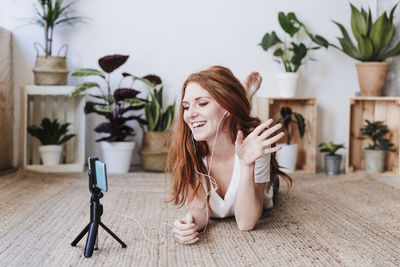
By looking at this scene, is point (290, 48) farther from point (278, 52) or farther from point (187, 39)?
point (187, 39)

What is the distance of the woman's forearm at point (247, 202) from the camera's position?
5.02 feet

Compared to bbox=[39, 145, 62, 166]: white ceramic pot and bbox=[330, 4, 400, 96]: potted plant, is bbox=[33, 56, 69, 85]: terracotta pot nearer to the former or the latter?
bbox=[39, 145, 62, 166]: white ceramic pot

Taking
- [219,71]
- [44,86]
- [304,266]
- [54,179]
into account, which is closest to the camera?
[304,266]

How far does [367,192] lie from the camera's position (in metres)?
2.54

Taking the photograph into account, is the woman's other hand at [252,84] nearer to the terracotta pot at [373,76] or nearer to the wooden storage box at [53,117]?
the terracotta pot at [373,76]

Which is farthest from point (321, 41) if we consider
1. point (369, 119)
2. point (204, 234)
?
point (204, 234)

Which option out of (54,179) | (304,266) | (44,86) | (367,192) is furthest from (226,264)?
(44,86)

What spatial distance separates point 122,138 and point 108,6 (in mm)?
1092

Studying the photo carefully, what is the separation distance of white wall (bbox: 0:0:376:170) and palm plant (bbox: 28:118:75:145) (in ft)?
1.15

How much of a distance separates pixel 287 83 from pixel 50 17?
1857 millimetres

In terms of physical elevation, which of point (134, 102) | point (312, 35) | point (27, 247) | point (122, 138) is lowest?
point (27, 247)

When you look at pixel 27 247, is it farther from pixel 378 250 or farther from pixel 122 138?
pixel 122 138

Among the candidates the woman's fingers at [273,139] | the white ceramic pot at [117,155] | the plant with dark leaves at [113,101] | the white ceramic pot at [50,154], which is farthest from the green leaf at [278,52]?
the woman's fingers at [273,139]

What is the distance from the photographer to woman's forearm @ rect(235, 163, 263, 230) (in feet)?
5.02
